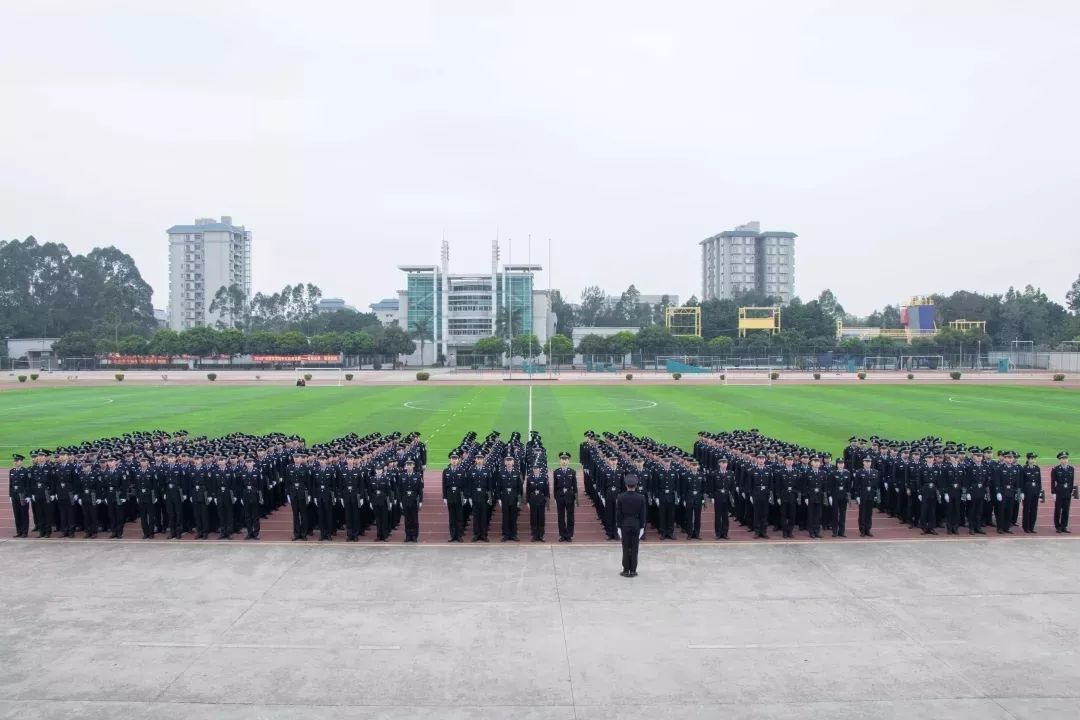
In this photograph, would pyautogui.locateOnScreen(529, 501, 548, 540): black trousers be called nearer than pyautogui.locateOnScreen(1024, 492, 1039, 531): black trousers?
Yes

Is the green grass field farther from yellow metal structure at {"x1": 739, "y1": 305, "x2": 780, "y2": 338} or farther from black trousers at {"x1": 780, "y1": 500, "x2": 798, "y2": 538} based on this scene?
A: yellow metal structure at {"x1": 739, "y1": 305, "x2": 780, "y2": 338}

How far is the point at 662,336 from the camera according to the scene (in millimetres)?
89875

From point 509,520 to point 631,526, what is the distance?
298 centimetres

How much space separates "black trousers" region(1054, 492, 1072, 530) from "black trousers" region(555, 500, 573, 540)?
874cm

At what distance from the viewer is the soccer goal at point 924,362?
292 ft

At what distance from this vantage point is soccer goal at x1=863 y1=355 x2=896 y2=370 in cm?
8812

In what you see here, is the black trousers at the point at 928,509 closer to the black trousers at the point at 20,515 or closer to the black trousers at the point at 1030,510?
the black trousers at the point at 1030,510

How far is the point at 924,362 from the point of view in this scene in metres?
89.6

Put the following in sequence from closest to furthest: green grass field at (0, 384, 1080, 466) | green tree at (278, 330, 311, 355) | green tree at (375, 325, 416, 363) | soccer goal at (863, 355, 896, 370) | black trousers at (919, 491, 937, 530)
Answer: black trousers at (919, 491, 937, 530), green grass field at (0, 384, 1080, 466), soccer goal at (863, 355, 896, 370), green tree at (278, 330, 311, 355), green tree at (375, 325, 416, 363)

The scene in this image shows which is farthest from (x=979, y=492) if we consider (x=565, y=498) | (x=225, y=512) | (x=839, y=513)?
(x=225, y=512)

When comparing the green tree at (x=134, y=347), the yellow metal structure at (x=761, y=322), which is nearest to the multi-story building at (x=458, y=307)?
the yellow metal structure at (x=761, y=322)

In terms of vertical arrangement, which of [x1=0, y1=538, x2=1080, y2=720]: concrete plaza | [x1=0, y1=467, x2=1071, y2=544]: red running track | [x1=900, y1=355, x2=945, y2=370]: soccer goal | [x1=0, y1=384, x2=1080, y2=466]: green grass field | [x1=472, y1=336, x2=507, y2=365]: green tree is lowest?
[x1=0, y1=467, x2=1071, y2=544]: red running track

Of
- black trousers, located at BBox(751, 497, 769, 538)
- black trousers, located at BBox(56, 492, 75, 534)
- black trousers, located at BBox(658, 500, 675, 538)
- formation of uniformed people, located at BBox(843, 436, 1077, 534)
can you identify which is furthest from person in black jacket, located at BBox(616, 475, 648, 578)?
black trousers, located at BBox(56, 492, 75, 534)

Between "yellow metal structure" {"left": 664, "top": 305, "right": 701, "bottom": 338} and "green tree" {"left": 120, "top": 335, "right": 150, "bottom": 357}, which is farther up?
"yellow metal structure" {"left": 664, "top": 305, "right": 701, "bottom": 338}
